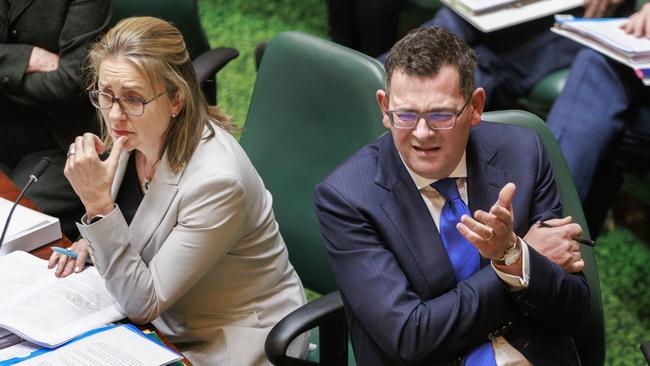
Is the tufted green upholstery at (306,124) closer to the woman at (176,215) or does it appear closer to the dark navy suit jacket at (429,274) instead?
the woman at (176,215)

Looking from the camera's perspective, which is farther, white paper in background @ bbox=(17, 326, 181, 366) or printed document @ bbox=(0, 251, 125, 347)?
printed document @ bbox=(0, 251, 125, 347)

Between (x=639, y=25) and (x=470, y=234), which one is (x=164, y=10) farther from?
(x=470, y=234)

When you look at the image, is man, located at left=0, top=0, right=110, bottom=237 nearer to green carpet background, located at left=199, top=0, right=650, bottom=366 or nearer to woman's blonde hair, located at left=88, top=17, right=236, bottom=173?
woman's blonde hair, located at left=88, top=17, right=236, bottom=173

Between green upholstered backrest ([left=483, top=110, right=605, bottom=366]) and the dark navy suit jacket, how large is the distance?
15cm

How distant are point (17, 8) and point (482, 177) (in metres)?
1.63

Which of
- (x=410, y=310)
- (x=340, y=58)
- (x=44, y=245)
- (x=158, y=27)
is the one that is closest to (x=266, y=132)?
(x=340, y=58)

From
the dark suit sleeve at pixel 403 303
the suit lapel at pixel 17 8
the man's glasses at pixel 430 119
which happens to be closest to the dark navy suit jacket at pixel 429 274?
the dark suit sleeve at pixel 403 303

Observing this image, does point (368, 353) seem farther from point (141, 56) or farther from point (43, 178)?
point (43, 178)

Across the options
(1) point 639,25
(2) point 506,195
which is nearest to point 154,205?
(2) point 506,195

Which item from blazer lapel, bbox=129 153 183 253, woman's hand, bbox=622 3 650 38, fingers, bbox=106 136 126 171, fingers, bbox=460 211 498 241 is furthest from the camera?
woman's hand, bbox=622 3 650 38

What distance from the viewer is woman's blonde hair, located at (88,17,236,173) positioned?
215cm

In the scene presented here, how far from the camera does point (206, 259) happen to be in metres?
2.15

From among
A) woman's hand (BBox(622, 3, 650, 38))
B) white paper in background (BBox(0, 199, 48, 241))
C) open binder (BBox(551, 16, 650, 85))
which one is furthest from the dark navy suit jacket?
woman's hand (BBox(622, 3, 650, 38))

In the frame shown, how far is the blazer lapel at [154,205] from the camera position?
219 cm
